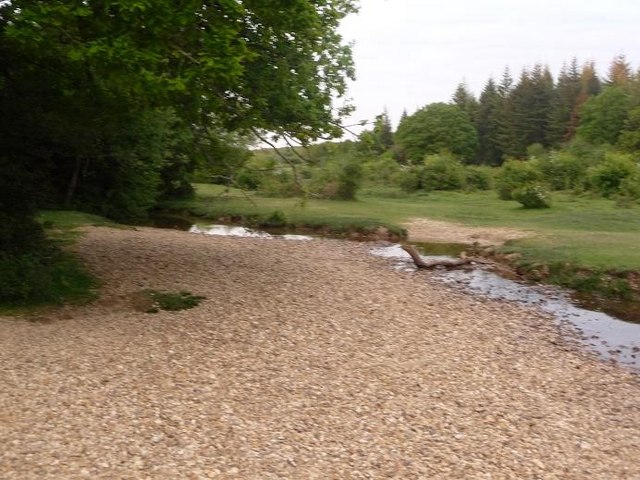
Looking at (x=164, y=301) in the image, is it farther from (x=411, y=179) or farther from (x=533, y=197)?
(x=411, y=179)

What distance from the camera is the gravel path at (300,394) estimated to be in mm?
6723

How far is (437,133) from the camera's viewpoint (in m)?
72.1

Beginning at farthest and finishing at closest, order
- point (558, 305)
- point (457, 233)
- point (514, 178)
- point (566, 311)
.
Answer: point (514, 178), point (457, 233), point (558, 305), point (566, 311)

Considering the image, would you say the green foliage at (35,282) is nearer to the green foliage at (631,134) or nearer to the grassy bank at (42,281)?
the grassy bank at (42,281)

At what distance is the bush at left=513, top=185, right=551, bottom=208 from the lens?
118ft

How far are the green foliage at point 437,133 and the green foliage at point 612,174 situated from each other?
28388mm

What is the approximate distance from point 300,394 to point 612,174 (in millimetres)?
38219

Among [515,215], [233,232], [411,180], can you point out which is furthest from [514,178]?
[233,232]

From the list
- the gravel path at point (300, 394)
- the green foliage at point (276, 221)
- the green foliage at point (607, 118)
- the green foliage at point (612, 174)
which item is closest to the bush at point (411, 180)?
the green foliage at point (612, 174)

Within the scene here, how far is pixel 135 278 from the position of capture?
49.1ft

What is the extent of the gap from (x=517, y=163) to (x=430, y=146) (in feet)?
Result: 87.2

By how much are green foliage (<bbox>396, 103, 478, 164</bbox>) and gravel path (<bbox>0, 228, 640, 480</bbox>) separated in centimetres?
5867

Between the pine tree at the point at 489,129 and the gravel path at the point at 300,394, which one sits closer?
the gravel path at the point at 300,394

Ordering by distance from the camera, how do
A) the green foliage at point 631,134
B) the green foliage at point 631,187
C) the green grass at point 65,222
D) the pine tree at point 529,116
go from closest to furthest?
the green grass at point 65,222 → the green foliage at point 631,187 → the green foliage at point 631,134 → the pine tree at point 529,116
